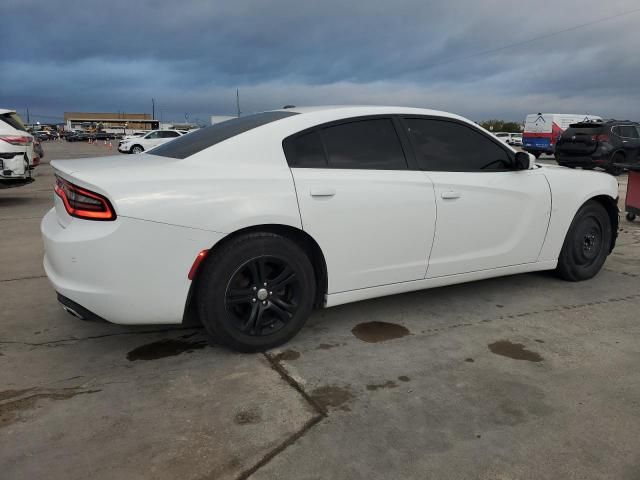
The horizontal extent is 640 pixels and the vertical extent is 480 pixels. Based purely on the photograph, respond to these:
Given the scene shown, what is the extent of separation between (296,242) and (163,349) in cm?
107

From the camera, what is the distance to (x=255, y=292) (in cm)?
302

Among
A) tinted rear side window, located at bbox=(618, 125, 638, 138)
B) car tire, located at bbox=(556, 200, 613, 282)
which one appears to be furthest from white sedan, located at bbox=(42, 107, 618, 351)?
tinted rear side window, located at bbox=(618, 125, 638, 138)

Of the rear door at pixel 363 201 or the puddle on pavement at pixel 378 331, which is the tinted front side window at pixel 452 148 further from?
the puddle on pavement at pixel 378 331

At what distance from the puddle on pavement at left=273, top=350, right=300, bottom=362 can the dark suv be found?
16.0m

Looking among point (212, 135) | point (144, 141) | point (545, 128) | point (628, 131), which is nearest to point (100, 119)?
point (144, 141)

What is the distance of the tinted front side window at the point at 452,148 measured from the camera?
364 centimetres

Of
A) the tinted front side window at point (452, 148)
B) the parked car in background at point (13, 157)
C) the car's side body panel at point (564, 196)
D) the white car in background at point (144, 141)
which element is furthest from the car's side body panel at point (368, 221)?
the white car in background at point (144, 141)

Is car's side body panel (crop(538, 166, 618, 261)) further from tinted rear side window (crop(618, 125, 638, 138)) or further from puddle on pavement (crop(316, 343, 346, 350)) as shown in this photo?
tinted rear side window (crop(618, 125, 638, 138))

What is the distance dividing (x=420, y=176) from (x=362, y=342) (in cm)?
118

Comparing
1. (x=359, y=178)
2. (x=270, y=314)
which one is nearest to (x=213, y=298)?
(x=270, y=314)

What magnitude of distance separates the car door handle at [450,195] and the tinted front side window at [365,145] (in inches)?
13.2

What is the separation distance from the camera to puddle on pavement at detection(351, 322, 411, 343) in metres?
3.43

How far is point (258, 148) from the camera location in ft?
10.1

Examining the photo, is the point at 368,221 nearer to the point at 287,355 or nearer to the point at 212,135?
the point at 287,355
